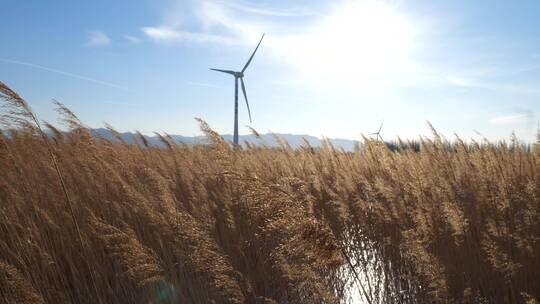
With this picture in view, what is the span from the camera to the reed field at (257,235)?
260 cm

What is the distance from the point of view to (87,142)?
177 inches

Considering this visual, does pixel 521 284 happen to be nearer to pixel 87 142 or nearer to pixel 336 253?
pixel 336 253

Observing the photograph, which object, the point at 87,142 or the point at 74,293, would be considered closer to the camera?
the point at 74,293

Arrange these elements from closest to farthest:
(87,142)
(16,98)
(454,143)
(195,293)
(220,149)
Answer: (16,98) → (220,149) → (195,293) → (87,142) → (454,143)

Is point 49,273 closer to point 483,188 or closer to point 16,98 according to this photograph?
point 16,98

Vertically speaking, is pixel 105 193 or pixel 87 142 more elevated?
pixel 87 142

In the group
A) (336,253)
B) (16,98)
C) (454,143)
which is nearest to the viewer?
(336,253)

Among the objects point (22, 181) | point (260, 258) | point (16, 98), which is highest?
point (16, 98)

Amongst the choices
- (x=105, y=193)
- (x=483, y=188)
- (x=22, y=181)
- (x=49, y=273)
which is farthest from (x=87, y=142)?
(x=483, y=188)

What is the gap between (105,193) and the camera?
456 centimetres

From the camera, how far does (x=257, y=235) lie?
100 inches

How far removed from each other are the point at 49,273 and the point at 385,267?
3033 mm

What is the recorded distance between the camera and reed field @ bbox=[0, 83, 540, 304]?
2.60 meters

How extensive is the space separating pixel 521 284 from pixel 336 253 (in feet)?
6.46
